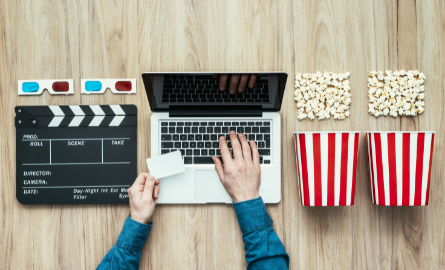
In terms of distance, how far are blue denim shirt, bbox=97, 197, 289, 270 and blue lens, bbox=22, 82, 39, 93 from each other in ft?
1.70

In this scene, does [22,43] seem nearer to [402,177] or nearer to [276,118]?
[276,118]

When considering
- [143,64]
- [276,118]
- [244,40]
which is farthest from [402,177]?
[143,64]

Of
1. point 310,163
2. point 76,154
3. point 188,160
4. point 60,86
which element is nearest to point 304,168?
point 310,163

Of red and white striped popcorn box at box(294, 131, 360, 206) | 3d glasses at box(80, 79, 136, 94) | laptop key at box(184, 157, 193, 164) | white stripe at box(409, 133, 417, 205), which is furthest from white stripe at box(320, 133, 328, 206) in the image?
3d glasses at box(80, 79, 136, 94)

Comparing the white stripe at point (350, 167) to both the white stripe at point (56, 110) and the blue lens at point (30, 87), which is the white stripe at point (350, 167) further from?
the blue lens at point (30, 87)

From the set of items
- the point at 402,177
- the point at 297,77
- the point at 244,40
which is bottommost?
the point at 402,177

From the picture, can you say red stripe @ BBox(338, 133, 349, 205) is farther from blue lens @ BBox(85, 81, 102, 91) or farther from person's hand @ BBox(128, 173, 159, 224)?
blue lens @ BBox(85, 81, 102, 91)

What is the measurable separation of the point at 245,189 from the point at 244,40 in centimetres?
47

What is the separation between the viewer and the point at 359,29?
30.4 inches

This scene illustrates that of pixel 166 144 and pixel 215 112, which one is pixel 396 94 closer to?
pixel 215 112

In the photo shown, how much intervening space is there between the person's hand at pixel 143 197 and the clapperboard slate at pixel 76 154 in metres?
0.05

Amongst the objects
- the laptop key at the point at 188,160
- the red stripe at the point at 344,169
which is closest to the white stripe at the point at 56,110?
the laptop key at the point at 188,160

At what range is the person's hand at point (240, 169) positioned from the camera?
708 millimetres

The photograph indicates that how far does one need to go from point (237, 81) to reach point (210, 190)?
0.34 metres
